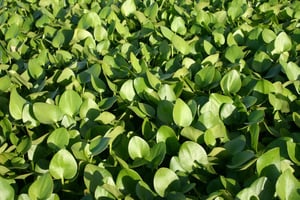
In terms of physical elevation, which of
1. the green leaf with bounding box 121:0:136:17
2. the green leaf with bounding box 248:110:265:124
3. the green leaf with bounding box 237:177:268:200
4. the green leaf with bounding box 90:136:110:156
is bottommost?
the green leaf with bounding box 121:0:136:17

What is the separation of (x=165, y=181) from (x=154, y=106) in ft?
1.35

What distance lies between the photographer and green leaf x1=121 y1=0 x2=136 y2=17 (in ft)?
7.68

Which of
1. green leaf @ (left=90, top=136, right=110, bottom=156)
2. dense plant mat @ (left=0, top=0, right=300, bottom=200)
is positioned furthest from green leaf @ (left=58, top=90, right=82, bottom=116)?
green leaf @ (left=90, top=136, right=110, bottom=156)

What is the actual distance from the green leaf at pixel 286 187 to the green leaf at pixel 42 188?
51cm

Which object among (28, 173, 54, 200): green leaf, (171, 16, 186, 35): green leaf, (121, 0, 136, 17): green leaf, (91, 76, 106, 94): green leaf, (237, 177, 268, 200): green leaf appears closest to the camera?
(237, 177, 268, 200): green leaf

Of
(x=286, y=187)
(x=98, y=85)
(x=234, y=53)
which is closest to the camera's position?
(x=286, y=187)

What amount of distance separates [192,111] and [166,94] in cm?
14

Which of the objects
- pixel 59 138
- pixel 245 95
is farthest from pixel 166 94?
pixel 59 138

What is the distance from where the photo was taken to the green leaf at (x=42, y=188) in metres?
1.13

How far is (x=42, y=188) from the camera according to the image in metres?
1.14

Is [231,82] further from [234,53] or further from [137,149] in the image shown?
[137,149]

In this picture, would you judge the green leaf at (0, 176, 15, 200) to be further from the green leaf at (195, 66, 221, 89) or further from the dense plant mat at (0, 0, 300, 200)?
the green leaf at (195, 66, 221, 89)

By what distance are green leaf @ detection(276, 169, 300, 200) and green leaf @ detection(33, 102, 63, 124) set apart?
2.28ft

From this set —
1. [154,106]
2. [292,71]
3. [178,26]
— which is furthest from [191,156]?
[178,26]
